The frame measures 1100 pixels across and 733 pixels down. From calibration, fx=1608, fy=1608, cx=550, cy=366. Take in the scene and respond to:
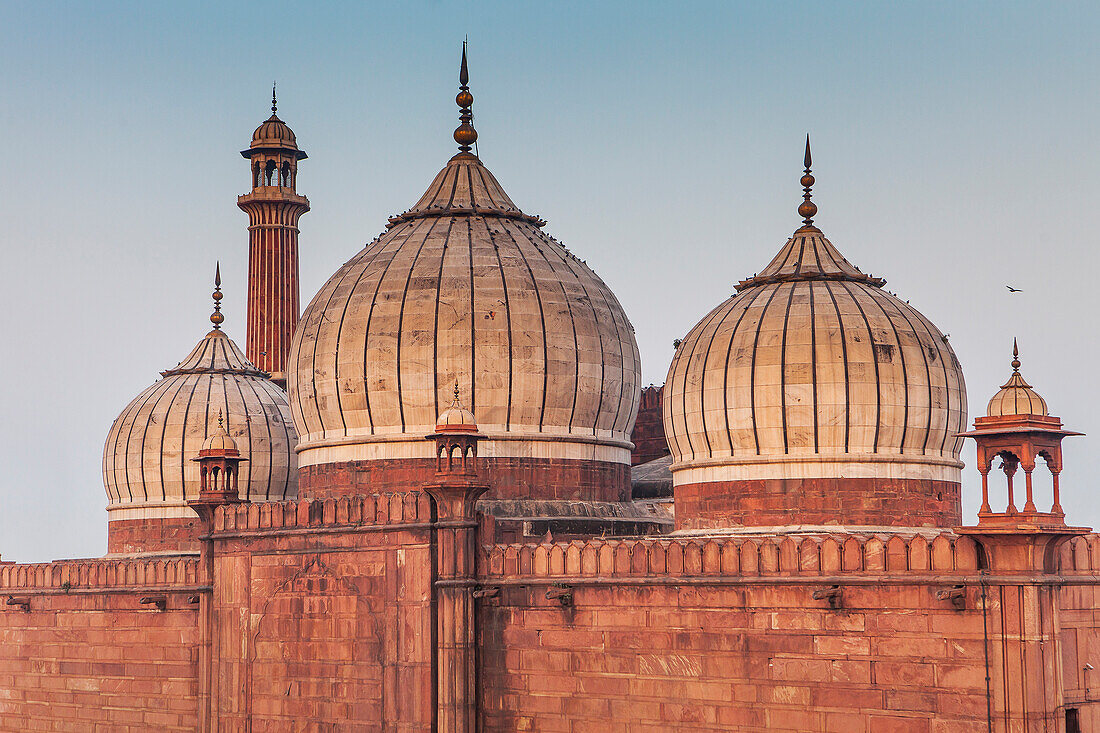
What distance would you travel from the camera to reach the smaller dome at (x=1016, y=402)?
17031mm

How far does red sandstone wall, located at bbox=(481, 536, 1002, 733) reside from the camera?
57.1ft

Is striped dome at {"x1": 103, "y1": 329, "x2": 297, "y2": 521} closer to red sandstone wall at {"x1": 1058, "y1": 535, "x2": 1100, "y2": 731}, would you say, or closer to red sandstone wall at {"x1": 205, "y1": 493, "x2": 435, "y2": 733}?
red sandstone wall at {"x1": 205, "y1": 493, "x2": 435, "y2": 733}

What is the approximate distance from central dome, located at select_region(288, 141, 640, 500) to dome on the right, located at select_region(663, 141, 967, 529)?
→ 182 cm

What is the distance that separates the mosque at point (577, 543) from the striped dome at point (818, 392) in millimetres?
45

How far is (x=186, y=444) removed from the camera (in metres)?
32.1

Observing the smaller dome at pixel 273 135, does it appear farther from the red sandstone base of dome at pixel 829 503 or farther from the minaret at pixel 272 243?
the red sandstone base of dome at pixel 829 503

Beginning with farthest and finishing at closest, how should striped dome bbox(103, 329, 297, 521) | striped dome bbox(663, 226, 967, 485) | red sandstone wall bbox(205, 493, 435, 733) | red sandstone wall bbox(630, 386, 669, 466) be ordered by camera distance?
striped dome bbox(103, 329, 297, 521), red sandstone wall bbox(630, 386, 669, 466), striped dome bbox(663, 226, 967, 485), red sandstone wall bbox(205, 493, 435, 733)

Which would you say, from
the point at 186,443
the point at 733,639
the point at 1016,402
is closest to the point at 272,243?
the point at 186,443

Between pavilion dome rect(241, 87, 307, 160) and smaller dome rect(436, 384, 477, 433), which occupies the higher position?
pavilion dome rect(241, 87, 307, 160)

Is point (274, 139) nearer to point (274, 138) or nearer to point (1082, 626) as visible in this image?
point (274, 138)

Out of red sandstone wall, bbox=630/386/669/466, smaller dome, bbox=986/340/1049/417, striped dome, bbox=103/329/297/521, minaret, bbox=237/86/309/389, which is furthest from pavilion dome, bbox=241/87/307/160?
smaller dome, bbox=986/340/1049/417

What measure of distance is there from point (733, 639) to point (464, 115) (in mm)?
11961

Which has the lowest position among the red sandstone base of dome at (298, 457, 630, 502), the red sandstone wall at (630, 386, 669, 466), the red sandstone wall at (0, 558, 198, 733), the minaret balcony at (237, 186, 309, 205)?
the red sandstone wall at (0, 558, 198, 733)

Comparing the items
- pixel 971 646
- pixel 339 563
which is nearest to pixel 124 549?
pixel 339 563
